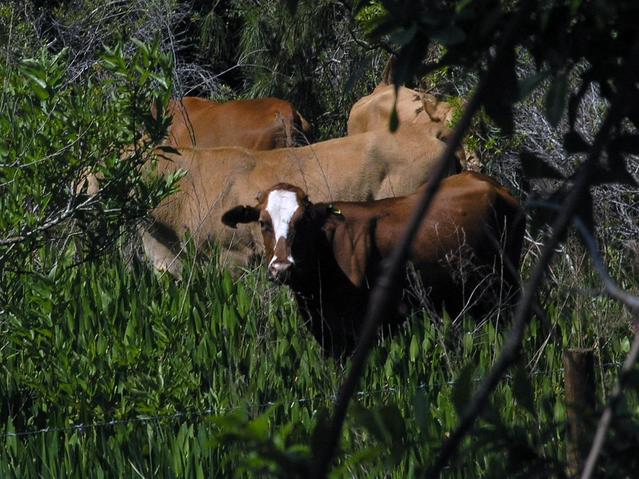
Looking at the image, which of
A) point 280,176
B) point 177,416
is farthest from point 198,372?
point 280,176

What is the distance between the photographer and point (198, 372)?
17.9ft

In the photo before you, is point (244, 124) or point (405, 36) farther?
point (244, 124)

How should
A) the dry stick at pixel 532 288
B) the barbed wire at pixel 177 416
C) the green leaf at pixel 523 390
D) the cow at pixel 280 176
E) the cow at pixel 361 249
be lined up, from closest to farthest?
the dry stick at pixel 532 288, the green leaf at pixel 523 390, the barbed wire at pixel 177 416, the cow at pixel 361 249, the cow at pixel 280 176

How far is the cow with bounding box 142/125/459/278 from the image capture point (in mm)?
8406

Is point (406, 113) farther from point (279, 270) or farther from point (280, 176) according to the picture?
point (279, 270)

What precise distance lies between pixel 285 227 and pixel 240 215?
442 millimetres

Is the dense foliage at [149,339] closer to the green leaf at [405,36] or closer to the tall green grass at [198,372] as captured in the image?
the tall green grass at [198,372]

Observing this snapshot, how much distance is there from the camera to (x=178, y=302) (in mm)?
6371

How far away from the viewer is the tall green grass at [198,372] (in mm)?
4348

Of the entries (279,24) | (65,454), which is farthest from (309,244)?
(279,24)

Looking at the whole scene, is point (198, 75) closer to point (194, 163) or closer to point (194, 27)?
point (194, 27)

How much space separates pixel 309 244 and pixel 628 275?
5.94ft

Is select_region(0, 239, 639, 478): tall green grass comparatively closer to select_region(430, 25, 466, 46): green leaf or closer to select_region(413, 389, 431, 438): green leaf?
select_region(413, 389, 431, 438): green leaf

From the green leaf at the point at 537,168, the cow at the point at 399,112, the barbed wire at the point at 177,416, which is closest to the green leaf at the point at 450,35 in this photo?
the green leaf at the point at 537,168
